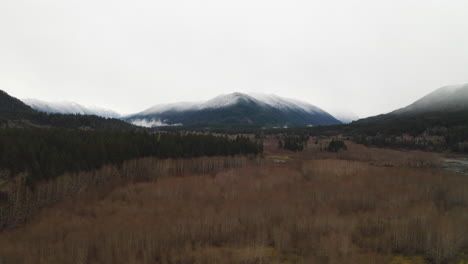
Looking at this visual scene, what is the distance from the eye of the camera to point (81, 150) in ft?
64.9

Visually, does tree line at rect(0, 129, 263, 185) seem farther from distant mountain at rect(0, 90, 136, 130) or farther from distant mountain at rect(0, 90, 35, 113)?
distant mountain at rect(0, 90, 35, 113)

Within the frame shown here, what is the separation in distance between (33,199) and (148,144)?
15748 millimetres

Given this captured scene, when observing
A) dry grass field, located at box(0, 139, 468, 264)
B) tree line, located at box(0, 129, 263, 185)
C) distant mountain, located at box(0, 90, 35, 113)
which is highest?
distant mountain, located at box(0, 90, 35, 113)

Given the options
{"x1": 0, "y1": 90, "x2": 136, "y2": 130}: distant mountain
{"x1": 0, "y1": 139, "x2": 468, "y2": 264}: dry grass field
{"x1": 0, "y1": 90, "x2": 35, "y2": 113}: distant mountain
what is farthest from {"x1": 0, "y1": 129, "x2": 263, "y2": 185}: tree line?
{"x1": 0, "y1": 90, "x2": 35, "y2": 113}: distant mountain

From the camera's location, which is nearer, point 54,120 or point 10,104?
point 54,120

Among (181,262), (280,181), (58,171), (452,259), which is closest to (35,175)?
(58,171)

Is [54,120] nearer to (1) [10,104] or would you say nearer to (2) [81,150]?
(1) [10,104]

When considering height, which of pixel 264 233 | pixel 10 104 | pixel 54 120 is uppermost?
pixel 10 104

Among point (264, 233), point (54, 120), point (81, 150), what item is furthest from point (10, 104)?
point (264, 233)

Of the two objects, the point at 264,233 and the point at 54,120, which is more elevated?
the point at 54,120

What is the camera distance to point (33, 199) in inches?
501

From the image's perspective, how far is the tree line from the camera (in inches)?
566

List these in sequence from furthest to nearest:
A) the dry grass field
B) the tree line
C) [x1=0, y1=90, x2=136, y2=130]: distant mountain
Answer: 1. [x1=0, y1=90, x2=136, y2=130]: distant mountain
2. the tree line
3. the dry grass field

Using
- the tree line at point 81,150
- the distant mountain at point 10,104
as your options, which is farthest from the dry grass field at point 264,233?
the distant mountain at point 10,104
